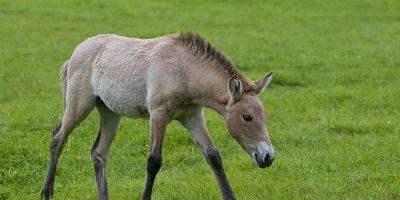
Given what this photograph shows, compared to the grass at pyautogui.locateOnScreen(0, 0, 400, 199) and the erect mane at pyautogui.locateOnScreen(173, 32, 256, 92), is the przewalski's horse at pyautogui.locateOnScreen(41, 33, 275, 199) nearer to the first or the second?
the erect mane at pyautogui.locateOnScreen(173, 32, 256, 92)

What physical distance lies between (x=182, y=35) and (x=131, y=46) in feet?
2.13

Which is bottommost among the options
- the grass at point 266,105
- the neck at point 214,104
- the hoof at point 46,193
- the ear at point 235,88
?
the grass at point 266,105

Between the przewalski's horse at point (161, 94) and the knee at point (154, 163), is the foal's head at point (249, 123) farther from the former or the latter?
the knee at point (154, 163)

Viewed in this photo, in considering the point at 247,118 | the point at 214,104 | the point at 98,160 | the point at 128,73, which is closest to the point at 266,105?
the point at 98,160

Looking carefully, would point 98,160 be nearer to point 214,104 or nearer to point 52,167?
point 52,167

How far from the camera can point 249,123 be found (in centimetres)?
639

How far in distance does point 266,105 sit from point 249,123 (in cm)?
621

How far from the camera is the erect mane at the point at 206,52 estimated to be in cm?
690

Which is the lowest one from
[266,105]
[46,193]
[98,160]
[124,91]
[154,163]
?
[266,105]

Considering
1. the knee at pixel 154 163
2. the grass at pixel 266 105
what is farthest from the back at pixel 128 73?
the grass at pixel 266 105

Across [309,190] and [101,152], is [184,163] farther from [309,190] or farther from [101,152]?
[309,190]

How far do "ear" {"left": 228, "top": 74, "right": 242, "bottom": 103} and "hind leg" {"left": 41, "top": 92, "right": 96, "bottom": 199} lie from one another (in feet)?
6.36

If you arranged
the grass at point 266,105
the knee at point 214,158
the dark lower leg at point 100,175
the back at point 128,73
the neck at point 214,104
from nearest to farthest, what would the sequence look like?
1. the neck at point 214,104
2. the knee at point 214,158
3. the back at point 128,73
4. the dark lower leg at point 100,175
5. the grass at point 266,105

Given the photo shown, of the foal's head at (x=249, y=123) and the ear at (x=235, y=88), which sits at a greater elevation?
the ear at (x=235, y=88)
